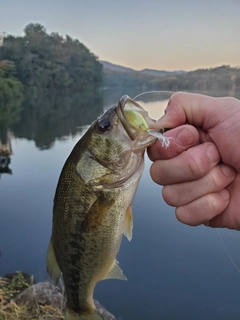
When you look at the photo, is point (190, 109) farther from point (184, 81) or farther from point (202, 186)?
point (184, 81)

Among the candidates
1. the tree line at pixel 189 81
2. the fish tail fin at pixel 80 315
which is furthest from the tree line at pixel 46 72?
the fish tail fin at pixel 80 315

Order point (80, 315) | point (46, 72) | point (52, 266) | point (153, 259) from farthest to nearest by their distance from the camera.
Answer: point (46, 72), point (153, 259), point (80, 315), point (52, 266)

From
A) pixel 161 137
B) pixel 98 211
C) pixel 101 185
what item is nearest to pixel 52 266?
pixel 98 211

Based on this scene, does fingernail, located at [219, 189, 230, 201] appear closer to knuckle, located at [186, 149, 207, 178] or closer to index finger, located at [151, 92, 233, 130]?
knuckle, located at [186, 149, 207, 178]

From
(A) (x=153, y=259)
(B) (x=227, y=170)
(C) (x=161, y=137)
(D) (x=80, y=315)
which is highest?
(C) (x=161, y=137)

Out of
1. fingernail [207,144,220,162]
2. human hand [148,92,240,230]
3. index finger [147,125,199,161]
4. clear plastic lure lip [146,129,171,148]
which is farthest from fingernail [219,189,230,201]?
clear plastic lure lip [146,129,171,148]

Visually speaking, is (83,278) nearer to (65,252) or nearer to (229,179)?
Result: (65,252)

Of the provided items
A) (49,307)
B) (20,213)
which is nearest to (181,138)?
(49,307)

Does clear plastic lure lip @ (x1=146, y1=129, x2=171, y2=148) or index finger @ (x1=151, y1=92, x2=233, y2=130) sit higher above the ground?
index finger @ (x1=151, y1=92, x2=233, y2=130)
